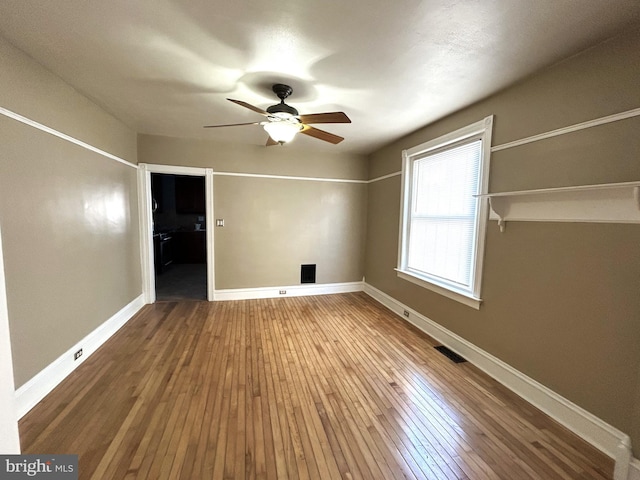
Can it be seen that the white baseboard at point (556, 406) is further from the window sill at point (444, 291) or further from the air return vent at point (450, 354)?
the window sill at point (444, 291)

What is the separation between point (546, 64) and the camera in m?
1.88

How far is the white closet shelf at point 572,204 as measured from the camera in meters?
1.53

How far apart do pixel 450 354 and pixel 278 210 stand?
3.19 m

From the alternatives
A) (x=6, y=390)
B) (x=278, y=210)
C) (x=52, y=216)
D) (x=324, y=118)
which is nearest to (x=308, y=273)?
(x=278, y=210)

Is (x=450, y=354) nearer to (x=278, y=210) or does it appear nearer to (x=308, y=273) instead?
(x=308, y=273)

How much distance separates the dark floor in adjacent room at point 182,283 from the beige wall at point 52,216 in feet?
4.19

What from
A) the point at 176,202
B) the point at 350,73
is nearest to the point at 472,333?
the point at 350,73

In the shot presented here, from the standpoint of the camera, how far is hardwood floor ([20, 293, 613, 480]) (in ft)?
4.93

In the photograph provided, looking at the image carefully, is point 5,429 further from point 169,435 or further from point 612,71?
point 612,71

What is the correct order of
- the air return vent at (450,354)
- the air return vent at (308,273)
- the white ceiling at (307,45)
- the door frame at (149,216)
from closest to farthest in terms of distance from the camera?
the white ceiling at (307,45) < the air return vent at (450,354) < the door frame at (149,216) < the air return vent at (308,273)

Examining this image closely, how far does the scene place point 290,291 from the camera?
15.2 ft

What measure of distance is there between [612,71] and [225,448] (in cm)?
333

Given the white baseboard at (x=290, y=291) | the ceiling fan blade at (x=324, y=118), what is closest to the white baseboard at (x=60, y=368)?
the white baseboard at (x=290, y=291)

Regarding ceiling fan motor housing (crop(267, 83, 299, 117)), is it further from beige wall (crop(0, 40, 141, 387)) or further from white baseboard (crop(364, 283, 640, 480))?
white baseboard (crop(364, 283, 640, 480))
